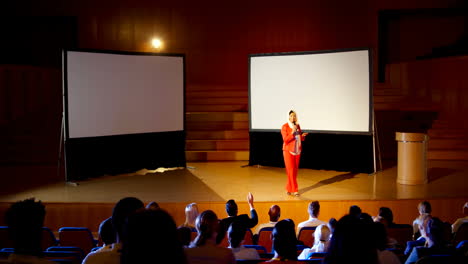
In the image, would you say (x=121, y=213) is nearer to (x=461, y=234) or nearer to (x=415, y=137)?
(x=461, y=234)

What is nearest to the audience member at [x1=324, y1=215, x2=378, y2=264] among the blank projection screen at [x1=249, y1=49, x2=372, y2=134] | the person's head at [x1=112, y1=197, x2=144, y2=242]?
the person's head at [x1=112, y1=197, x2=144, y2=242]

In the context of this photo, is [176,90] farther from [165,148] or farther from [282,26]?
[282,26]

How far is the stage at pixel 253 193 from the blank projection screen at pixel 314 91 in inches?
35.4

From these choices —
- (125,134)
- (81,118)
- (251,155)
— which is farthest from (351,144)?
(81,118)

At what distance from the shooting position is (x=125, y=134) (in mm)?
8281

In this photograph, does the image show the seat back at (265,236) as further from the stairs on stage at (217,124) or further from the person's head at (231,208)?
the stairs on stage at (217,124)

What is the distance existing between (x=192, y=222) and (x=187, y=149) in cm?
578

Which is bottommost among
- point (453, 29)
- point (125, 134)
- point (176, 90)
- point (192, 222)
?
point (192, 222)

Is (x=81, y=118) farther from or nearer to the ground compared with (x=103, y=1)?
nearer to the ground

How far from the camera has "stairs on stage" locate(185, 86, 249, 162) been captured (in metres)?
10.1

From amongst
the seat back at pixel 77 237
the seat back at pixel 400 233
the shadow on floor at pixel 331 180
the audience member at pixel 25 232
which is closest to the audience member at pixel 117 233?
the audience member at pixel 25 232

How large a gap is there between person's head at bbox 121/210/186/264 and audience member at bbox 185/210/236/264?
783 mm

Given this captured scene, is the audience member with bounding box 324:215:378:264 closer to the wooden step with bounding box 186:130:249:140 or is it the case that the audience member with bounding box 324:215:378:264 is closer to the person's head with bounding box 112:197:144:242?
the person's head with bounding box 112:197:144:242

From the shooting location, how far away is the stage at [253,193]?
6234 millimetres
